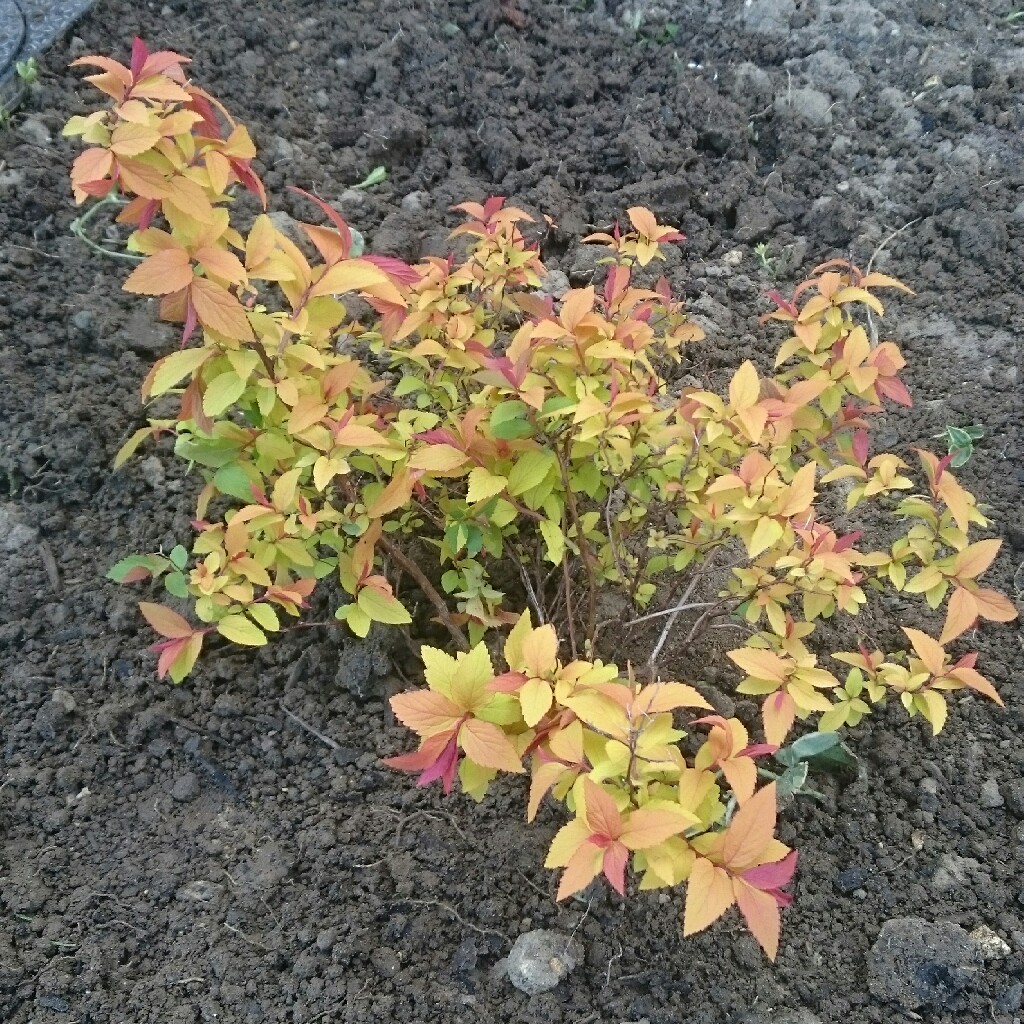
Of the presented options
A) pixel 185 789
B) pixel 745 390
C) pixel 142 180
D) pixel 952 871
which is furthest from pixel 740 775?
pixel 185 789

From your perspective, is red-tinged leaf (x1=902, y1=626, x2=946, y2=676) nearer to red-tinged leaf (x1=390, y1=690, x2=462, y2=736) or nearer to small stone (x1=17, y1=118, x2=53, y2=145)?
red-tinged leaf (x1=390, y1=690, x2=462, y2=736)

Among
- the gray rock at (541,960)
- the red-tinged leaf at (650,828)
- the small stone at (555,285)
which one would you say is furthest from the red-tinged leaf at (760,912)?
the small stone at (555,285)

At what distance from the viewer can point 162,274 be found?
1.32m

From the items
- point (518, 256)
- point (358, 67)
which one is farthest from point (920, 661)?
point (358, 67)

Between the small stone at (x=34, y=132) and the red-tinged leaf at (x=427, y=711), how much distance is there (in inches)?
108

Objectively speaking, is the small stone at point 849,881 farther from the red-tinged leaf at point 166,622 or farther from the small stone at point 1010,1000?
the red-tinged leaf at point 166,622

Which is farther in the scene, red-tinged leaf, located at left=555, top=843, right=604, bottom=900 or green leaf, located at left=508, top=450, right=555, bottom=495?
green leaf, located at left=508, top=450, right=555, bottom=495

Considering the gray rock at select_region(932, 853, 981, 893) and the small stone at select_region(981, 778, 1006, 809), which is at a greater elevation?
the small stone at select_region(981, 778, 1006, 809)

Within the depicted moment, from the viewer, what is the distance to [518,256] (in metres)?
1.93

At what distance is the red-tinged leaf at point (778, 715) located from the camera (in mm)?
1488

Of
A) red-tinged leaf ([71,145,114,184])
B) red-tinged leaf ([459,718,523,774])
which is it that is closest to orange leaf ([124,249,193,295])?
red-tinged leaf ([71,145,114,184])

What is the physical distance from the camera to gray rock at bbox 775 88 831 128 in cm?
355

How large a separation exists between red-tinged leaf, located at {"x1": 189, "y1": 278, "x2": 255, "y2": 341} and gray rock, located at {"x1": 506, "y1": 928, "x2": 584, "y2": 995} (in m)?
1.23

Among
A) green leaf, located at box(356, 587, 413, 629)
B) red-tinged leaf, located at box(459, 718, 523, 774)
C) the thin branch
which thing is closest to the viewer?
red-tinged leaf, located at box(459, 718, 523, 774)
